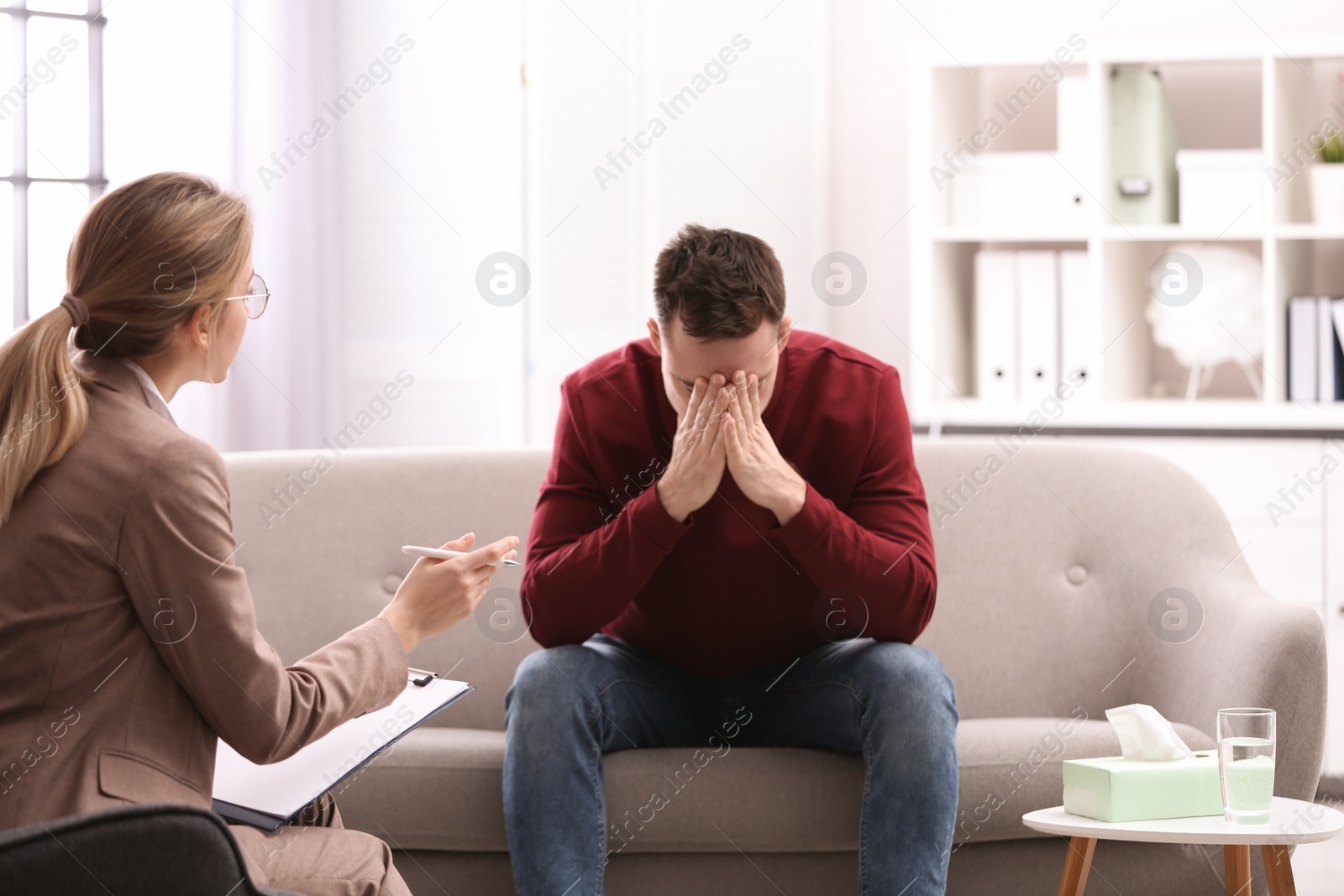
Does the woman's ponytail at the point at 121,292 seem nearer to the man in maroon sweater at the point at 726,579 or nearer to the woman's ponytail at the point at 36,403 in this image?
the woman's ponytail at the point at 36,403

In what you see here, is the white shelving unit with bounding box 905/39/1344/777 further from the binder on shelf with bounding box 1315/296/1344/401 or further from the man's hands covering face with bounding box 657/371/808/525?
the man's hands covering face with bounding box 657/371/808/525

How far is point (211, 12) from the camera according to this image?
2.92 m

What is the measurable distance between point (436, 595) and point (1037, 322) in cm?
197

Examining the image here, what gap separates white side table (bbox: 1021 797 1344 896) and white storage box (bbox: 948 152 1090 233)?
1.68 meters

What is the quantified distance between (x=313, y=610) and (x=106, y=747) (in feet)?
3.64

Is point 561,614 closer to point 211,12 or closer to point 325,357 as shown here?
point 325,357

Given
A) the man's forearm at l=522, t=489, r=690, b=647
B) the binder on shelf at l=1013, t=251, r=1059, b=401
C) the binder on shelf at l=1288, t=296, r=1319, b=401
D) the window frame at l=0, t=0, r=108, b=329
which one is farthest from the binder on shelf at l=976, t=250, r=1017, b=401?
the window frame at l=0, t=0, r=108, b=329

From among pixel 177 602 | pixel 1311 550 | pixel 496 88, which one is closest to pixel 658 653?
pixel 177 602

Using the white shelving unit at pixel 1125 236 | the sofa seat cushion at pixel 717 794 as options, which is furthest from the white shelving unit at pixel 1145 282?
the sofa seat cushion at pixel 717 794

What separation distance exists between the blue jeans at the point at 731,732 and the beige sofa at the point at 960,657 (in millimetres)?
63

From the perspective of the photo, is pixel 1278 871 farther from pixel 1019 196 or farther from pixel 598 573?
pixel 1019 196

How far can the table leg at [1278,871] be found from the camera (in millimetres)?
1431

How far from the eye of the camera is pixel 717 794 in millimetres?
1687

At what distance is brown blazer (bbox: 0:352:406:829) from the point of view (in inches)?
41.0
